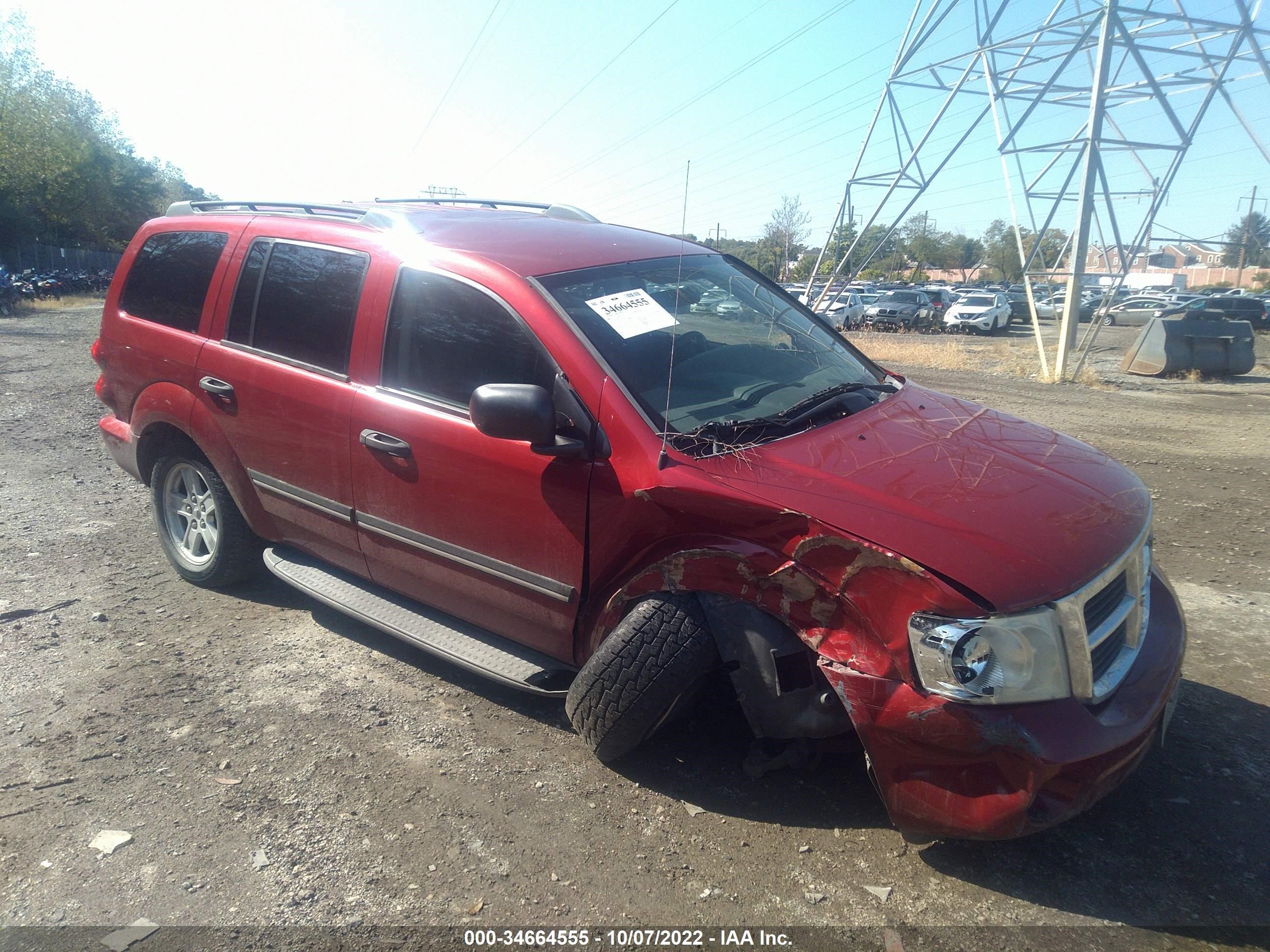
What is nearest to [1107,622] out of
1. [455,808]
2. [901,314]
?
[455,808]

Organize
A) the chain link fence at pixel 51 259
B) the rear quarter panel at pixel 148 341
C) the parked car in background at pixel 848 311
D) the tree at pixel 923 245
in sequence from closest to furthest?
the rear quarter panel at pixel 148 341 → the parked car in background at pixel 848 311 → the chain link fence at pixel 51 259 → the tree at pixel 923 245

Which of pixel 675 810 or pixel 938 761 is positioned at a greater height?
pixel 938 761

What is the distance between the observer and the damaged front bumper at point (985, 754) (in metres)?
2.27

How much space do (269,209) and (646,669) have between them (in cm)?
328

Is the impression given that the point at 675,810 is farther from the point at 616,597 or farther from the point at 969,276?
the point at 969,276

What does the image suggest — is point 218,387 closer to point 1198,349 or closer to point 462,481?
point 462,481

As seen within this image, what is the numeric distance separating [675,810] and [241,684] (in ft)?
6.52

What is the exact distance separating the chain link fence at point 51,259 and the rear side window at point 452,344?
40.4 m

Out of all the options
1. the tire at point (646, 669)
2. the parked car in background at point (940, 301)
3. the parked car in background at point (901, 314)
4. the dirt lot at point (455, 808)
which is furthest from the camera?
the parked car in background at point (940, 301)

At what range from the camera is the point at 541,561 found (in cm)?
307

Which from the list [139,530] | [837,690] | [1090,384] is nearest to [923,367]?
[1090,384]

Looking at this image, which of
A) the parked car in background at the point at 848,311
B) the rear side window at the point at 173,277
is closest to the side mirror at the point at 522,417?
the rear side window at the point at 173,277

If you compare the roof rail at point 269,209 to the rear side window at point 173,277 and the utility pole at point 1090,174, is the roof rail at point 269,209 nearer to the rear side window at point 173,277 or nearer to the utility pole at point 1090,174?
the rear side window at point 173,277

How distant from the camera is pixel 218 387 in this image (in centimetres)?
409
